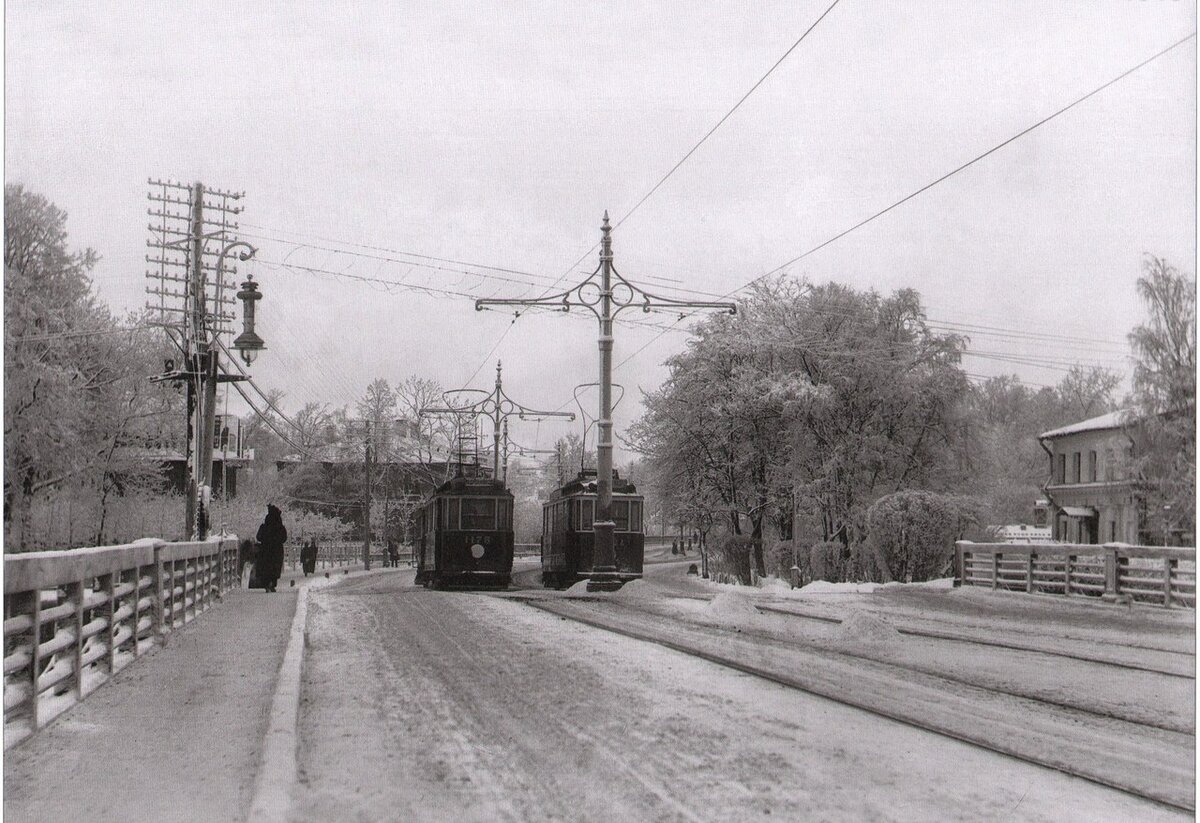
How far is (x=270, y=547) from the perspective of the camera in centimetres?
1909

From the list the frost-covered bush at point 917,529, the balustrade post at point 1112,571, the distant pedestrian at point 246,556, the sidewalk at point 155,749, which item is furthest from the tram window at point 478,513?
the sidewalk at point 155,749

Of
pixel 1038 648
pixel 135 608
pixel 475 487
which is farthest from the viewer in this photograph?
pixel 475 487

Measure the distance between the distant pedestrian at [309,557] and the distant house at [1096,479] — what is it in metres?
14.4

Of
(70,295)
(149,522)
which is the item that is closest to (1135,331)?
(70,295)

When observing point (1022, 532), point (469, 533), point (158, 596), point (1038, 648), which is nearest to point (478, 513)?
point (469, 533)

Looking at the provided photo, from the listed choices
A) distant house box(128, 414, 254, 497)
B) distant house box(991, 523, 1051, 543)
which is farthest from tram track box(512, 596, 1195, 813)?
distant house box(128, 414, 254, 497)

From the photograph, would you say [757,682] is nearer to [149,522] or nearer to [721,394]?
[149,522]

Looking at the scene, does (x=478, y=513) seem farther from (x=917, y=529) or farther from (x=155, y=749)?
(x=155, y=749)

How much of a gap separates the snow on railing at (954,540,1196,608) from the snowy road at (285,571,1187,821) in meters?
3.96

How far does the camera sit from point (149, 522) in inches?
543

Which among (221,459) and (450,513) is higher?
(221,459)

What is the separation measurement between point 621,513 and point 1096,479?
21.9 metres

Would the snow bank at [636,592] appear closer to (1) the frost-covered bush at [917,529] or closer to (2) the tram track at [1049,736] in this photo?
(1) the frost-covered bush at [917,529]

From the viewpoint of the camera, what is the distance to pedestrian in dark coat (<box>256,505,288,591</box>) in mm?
18578
